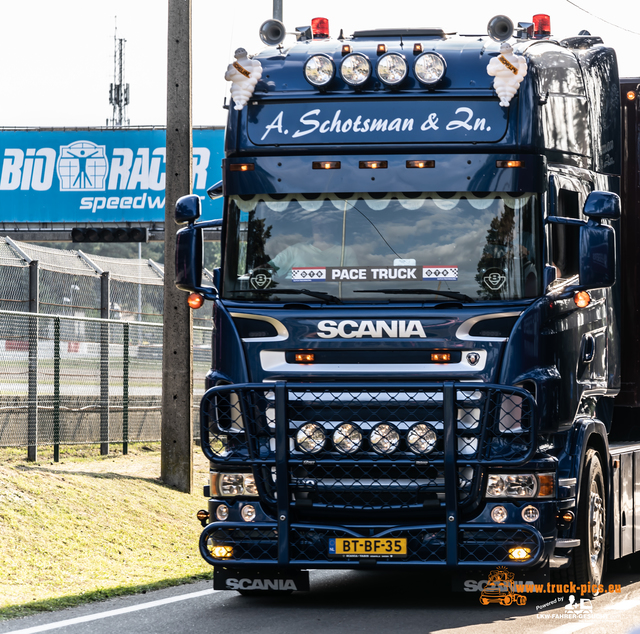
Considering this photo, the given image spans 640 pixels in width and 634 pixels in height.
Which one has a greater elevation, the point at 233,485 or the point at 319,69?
the point at 319,69

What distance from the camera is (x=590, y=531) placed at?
891 cm

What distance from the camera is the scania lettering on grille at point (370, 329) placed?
8234 millimetres

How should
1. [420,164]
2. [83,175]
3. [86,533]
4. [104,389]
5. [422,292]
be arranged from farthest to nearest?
1. [83,175]
2. [104,389]
3. [86,533]
4. [420,164]
5. [422,292]

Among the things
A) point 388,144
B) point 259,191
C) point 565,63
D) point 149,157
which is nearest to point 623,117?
point 565,63

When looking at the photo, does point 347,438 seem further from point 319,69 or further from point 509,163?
point 319,69

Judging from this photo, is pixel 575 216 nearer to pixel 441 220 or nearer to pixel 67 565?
pixel 441 220

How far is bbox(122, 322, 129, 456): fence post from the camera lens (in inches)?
730

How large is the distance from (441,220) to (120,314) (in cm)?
1353

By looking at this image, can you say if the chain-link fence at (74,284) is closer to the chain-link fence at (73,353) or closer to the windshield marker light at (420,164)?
the chain-link fence at (73,353)

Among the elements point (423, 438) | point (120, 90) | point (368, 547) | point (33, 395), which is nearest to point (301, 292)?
point (423, 438)

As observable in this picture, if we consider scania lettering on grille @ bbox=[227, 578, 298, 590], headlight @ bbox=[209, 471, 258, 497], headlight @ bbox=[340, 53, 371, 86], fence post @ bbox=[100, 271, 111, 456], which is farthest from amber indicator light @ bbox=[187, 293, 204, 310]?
fence post @ bbox=[100, 271, 111, 456]

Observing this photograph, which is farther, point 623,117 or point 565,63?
point 623,117

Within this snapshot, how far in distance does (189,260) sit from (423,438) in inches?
87.0

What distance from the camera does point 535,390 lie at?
812 centimetres
